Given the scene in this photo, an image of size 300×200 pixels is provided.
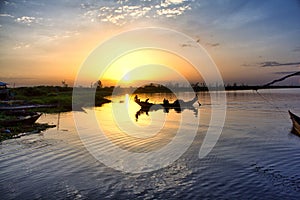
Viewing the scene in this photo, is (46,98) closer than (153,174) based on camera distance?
No

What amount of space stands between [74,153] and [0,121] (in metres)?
12.7

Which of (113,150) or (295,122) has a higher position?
(295,122)

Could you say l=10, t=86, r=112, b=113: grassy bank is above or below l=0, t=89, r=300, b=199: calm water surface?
above

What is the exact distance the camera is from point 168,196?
10.5m

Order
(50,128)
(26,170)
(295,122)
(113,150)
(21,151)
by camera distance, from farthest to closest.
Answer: (50,128) → (295,122) → (113,150) → (21,151) → (26,170)

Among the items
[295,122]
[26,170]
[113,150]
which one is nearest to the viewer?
[26,170]

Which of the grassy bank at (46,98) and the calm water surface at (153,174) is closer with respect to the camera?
the calm water surface at (153,174)

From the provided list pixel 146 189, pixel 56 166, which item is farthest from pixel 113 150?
pixel 146 189

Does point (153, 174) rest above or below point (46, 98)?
below

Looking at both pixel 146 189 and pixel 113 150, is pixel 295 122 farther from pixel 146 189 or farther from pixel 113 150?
pixel 146 189

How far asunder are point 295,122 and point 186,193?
62.2ft

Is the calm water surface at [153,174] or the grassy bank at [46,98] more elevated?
the grassy bank at [46,98]

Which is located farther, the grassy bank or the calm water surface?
the grassy bank

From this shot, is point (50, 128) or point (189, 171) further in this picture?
point (50, 128)
